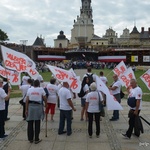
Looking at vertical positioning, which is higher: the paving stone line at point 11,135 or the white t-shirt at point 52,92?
the white t-shirt at point 52,92

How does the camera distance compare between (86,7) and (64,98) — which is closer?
(64,98)

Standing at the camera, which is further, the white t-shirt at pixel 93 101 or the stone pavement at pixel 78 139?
the white t-shirt at pixel 93 101

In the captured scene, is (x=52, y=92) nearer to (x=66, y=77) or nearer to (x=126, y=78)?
(x=66, y=77)

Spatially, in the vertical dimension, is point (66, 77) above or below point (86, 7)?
below

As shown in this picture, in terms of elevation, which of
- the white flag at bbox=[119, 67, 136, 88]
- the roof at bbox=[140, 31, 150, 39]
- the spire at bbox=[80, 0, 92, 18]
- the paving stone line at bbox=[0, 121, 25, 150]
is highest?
the spire at bbox=[80, 0, 92, 18]

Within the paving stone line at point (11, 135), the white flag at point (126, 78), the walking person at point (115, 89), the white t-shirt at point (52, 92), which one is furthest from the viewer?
the white flag at point (126, 78)

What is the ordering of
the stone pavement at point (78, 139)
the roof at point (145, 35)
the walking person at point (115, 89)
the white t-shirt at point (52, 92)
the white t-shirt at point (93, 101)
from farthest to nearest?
the roof at point (145, 35) → the walking person at point (115, 89) → the white t-shirt at point (52, 92) → the white t-shirt at point (93, 101) → the stone pavement at point (78, 139)

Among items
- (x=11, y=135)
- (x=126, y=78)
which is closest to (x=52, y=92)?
(x=11, y=135)

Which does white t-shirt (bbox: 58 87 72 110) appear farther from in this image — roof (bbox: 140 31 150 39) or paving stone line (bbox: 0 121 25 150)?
roof (bbox: 140 31 150 39)

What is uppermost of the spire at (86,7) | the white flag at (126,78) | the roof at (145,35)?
the spire at (86,7)

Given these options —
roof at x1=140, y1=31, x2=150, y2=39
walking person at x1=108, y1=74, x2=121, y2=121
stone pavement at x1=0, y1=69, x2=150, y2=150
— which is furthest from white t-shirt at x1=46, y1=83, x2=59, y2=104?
roof at x1=140, y1=31, x2=150, y2=39

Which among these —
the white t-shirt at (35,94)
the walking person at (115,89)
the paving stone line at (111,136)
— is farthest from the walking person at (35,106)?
the walking person at (115,89)

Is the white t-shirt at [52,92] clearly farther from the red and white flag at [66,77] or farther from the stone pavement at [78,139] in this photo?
the stone pavement at [78,139]

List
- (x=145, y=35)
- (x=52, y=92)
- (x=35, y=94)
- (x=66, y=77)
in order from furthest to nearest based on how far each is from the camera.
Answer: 1. (x=145, y=35)
2. (x=52, y=92)
3. (x=66, y=77)
4. (x=35, y=94)
